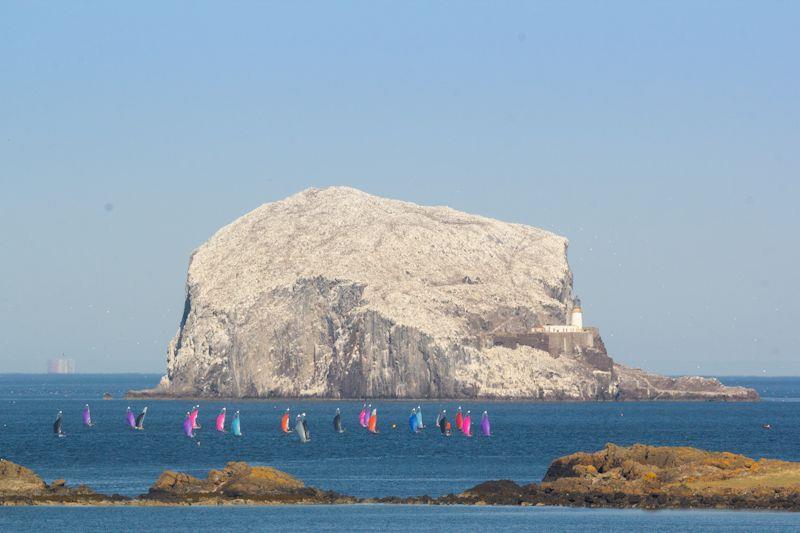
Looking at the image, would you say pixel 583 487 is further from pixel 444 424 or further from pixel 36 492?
pixel 444 424

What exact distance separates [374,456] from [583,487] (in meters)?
38.8

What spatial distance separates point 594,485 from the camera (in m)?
78.4

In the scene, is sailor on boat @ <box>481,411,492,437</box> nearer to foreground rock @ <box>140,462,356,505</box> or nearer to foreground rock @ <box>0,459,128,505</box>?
foreground rock @ <box>140,462,356,505</box>

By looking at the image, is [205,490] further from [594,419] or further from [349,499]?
[594,419]

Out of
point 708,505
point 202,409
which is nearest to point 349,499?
point 708,505

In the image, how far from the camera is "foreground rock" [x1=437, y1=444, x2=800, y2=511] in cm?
7338

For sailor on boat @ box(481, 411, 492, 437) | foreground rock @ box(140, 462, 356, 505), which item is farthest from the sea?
foreground rock @ box(140, 462, 356, 505)

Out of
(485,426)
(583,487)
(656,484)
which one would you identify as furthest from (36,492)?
(485,426)

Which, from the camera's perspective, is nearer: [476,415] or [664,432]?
[664,432]

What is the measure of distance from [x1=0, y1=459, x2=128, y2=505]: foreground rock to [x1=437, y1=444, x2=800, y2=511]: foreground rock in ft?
53.1

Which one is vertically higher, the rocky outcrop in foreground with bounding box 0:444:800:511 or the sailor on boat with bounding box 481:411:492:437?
the sailor on boat with bounding box 481:411:492:437

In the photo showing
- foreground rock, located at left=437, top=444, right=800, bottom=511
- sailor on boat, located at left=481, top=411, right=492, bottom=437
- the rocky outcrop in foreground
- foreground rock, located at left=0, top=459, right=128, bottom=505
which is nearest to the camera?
foreground rock, located at left=437, top=444, right=800, bottom=511

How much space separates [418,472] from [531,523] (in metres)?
31.8

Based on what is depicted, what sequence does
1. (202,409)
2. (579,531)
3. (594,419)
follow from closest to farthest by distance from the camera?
(579,531), (594,419), (202,409)
